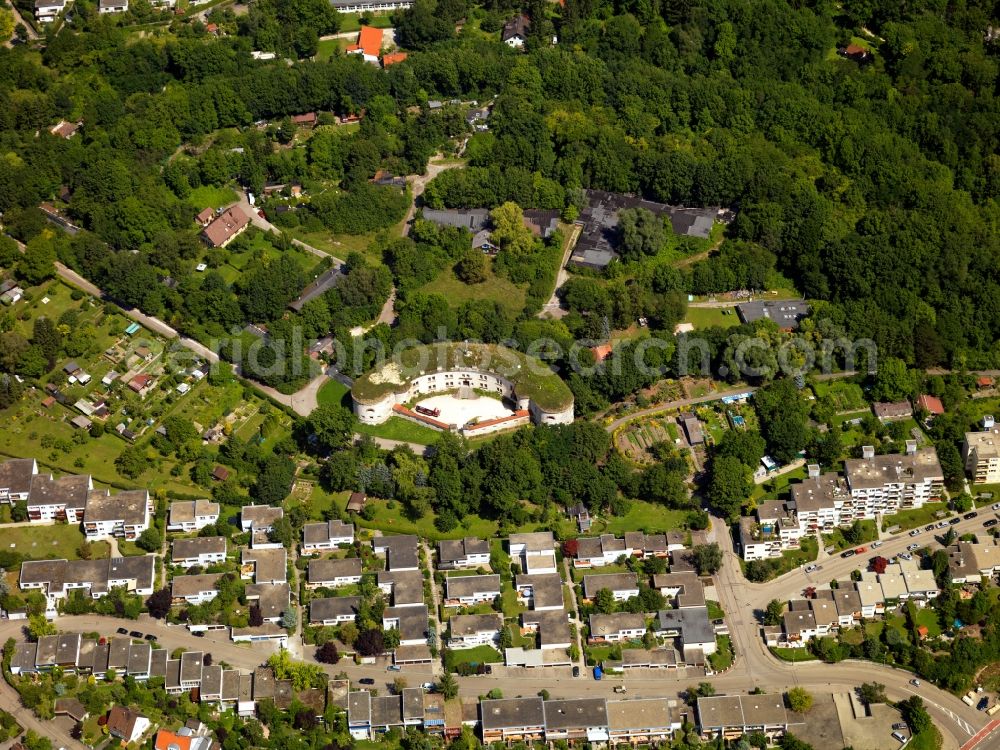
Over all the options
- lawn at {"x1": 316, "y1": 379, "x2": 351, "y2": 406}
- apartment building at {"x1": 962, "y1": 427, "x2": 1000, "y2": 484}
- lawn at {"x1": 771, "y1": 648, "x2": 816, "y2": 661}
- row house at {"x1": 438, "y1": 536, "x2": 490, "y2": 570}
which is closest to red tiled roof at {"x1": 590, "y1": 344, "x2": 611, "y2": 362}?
lawn at {"x1": 316, "y1": 379, "x2": 351, "y2": 406}

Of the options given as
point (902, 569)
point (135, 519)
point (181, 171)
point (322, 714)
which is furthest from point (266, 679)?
point (181, 171)

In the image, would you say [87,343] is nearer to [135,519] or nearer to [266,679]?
[135,519]

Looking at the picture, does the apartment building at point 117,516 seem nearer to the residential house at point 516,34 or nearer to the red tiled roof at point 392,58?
the red tiled roof at point 392,58

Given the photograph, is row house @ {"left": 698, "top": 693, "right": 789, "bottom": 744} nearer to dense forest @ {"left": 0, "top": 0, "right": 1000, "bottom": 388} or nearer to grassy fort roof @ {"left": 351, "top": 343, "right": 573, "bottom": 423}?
grassy fort roof @ {"left": 351, "top": 343, "right": 573, "bottom": 423}

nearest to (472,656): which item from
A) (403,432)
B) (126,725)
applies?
(403,432)

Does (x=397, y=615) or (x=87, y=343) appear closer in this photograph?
(x=397, y=615)
